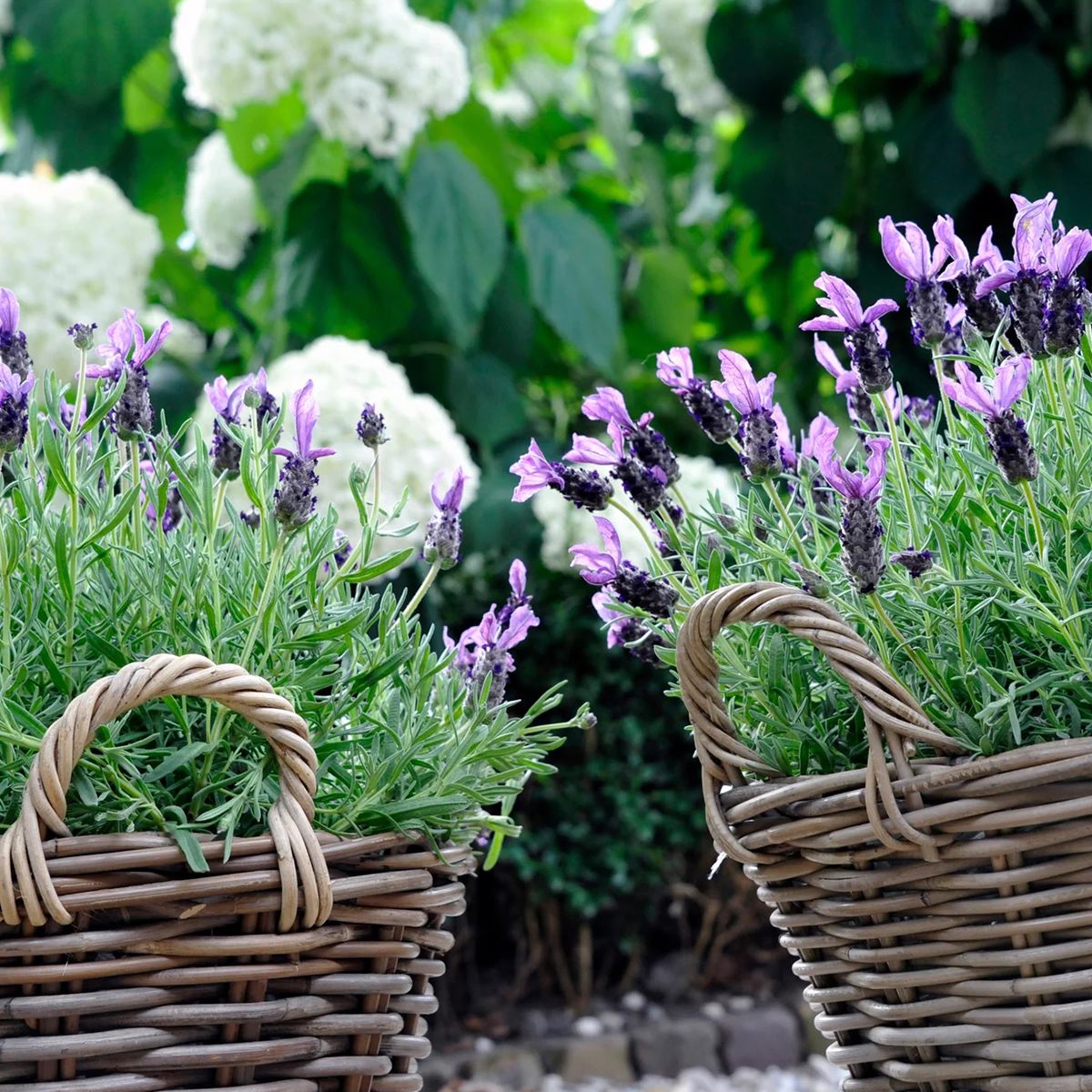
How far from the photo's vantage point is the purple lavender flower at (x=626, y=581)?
0.65 meters

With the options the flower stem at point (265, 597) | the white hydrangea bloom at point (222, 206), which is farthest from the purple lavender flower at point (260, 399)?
the white hydrangea bloom at point (222, 206)

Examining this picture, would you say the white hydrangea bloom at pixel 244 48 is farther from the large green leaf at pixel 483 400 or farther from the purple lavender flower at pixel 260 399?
the purple lavender flower at pixel 260 399

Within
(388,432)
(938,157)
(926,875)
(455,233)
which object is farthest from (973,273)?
(938,157)

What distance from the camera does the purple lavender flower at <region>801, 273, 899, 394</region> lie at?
0.60m

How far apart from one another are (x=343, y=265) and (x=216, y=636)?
108 centimetres

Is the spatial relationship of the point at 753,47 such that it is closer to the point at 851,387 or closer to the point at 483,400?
the point at 483,400

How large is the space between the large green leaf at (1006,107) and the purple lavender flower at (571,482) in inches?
46.3

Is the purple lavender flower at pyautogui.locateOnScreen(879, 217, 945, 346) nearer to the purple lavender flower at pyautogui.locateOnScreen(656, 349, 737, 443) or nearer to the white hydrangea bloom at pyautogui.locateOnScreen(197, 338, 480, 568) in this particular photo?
the purple lavender flower at pyautogui.locateOnScreen(656, 349, 737, 443)

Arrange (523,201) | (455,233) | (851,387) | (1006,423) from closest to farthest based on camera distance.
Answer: (1006,423), (851,387), (455,233), (523,201)

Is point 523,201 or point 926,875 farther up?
point 523,201

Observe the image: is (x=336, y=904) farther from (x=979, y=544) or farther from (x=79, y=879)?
(x=979, y=544)

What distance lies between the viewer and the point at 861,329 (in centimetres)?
60

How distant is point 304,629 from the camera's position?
647mm

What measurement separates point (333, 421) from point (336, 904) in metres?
0.67
